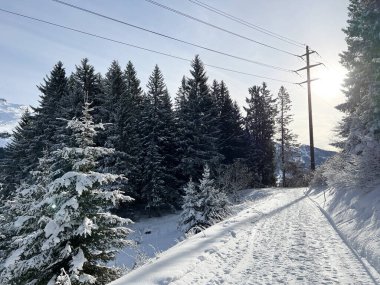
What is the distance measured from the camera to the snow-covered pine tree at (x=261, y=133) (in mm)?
53250

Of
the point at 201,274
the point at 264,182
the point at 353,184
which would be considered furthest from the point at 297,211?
the point at 264,182

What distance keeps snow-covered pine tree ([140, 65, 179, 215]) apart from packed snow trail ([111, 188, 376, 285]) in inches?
939

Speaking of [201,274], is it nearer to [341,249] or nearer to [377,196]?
[341,249]

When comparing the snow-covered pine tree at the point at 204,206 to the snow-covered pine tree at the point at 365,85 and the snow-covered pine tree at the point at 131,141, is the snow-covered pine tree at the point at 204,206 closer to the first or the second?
the snow-covered pine tree at the point at 365,85

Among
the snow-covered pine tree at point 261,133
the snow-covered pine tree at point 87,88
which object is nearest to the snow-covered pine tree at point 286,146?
the snow-covered pine tree at point 261,133

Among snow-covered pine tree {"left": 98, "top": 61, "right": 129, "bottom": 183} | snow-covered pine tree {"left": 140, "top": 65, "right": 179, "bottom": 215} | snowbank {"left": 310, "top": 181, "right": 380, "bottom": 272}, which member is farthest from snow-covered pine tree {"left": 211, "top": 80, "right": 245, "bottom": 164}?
snowbank {"left": 310, "top": 181, "right": 380, "bottom": 272}

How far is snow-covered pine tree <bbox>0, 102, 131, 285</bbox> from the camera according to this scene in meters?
10.1

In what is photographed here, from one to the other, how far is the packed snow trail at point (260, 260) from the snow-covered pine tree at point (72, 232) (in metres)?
3.04

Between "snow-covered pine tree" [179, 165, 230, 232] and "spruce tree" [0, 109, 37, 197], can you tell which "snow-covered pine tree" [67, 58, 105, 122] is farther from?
"snow-covered pine tree" [179, 165, 230, 232]

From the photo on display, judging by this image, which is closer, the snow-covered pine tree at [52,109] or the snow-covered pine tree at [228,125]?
the snow-covered pine tree at [52,109]

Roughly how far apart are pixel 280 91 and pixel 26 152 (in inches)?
1824

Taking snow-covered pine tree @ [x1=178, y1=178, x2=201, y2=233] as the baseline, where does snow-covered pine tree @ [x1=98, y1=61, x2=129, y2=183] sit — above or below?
above

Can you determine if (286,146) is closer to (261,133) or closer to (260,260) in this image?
(261,133)

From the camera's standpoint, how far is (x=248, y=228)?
11.9m
